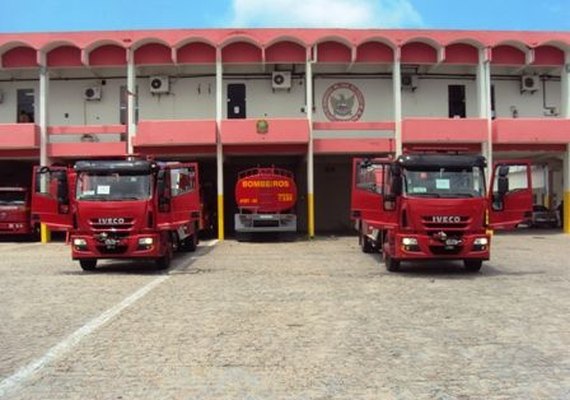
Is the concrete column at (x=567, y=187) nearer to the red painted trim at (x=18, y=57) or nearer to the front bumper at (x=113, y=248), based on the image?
the front bumper at (x=113, y=248)

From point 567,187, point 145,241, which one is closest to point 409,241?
point 145,241

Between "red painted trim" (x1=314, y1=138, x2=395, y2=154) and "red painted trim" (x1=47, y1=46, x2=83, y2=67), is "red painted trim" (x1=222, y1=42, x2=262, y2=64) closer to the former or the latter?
"red painted trim" (x1=314, y1=138, x2=395, y2=154)

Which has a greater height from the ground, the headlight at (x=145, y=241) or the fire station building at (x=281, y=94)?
the fire station building at (x=281, y=94)

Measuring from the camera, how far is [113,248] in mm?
16734

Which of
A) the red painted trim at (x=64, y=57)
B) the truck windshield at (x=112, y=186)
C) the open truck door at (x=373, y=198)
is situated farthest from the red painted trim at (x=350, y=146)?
the truck windshield at (x=112, y=186)

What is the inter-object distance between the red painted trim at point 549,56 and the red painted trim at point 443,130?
3.89 meters

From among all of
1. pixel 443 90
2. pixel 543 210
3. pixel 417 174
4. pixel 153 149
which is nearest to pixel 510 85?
pixel 443 90

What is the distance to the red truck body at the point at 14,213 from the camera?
29.9 m

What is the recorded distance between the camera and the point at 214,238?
101 feet

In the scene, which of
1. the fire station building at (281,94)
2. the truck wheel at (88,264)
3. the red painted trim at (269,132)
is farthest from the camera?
the fire station building at (281,94)

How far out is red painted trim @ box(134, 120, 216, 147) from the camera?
2773 centimetres

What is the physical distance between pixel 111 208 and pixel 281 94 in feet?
52.0

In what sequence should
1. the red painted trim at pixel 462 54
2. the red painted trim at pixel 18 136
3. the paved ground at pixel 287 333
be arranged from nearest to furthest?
the paved ground at pixel 287 333
the red painted trim at pixel 18 136
the red painted trim at pixel 462 54

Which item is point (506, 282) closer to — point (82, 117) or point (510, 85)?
point (510, 85)
